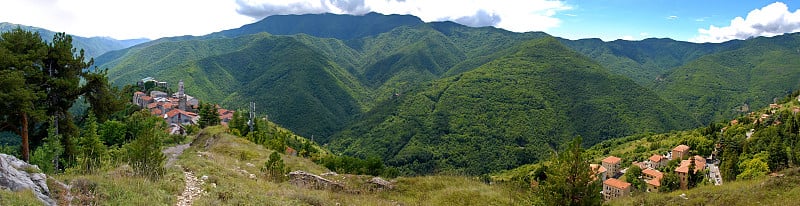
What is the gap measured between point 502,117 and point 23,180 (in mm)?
115278

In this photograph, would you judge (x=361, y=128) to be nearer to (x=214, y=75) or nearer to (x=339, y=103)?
(x=339, y=103)

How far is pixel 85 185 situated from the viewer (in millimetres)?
9125

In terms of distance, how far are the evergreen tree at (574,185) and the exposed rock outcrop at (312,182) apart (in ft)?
26.0

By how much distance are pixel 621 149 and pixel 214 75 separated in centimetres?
14547

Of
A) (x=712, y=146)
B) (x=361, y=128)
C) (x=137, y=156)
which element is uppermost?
(x=137, y=156)

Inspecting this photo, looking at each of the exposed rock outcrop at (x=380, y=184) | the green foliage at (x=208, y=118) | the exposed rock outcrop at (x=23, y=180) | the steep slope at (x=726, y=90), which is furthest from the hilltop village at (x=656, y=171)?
the steep slope at (x=726, y=90)

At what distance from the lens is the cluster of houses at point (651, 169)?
40375 millimetres

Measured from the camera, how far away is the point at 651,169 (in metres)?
49.8

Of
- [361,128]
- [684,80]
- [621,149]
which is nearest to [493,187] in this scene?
[621,149]

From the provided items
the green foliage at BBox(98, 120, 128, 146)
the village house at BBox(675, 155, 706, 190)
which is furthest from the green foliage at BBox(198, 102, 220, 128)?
the village house at BBox(675, 155, 706, 190)

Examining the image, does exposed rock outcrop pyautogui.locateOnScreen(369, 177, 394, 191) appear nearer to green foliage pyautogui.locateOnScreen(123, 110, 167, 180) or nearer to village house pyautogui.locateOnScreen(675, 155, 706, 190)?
green foliage pyautogui.locateOnScreen(123, 110, 167, 180)

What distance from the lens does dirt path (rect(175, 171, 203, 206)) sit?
390 inches

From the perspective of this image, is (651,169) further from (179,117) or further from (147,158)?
(179,117)

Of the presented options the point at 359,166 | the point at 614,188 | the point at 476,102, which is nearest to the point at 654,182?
the point at 614,188
